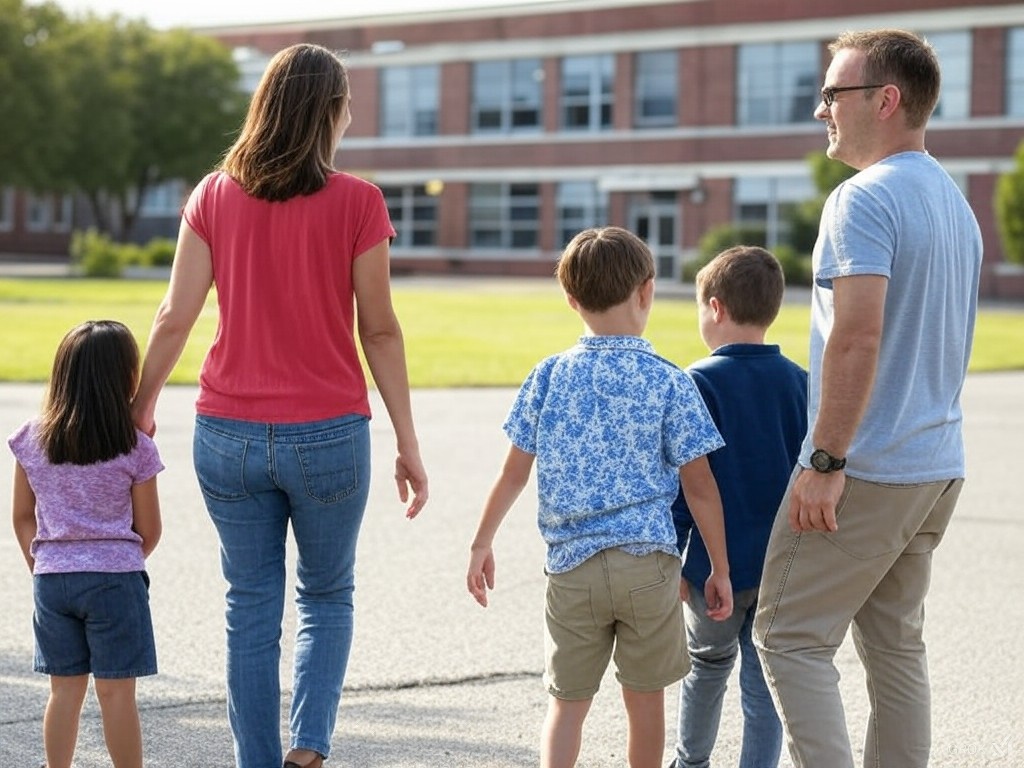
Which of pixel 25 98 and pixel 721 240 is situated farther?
pixel 25 98

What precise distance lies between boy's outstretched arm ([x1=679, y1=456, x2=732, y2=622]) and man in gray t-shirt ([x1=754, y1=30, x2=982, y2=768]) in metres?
0.22

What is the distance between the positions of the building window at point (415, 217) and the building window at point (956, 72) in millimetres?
19480

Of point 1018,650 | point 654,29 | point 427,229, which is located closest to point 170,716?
point 1018,650

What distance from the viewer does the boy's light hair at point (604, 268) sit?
151 inches

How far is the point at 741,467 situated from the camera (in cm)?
412

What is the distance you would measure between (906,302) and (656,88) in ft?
172

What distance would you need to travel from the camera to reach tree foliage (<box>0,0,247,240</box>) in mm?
53594

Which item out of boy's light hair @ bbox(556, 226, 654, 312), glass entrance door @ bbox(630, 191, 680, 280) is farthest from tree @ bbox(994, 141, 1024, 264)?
boy's light hair @ bbox(556, 226, 654, 312)

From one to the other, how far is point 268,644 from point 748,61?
50.5 metres

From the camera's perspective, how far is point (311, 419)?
3967mm

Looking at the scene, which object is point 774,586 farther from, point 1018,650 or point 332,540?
point 1018,650

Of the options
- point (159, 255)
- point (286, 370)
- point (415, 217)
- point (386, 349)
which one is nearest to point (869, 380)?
point (386, 349)

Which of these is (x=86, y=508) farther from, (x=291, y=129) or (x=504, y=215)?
(x=504, y=215)

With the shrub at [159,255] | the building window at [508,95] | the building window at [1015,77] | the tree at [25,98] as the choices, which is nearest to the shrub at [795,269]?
the building window at [1015,77]
